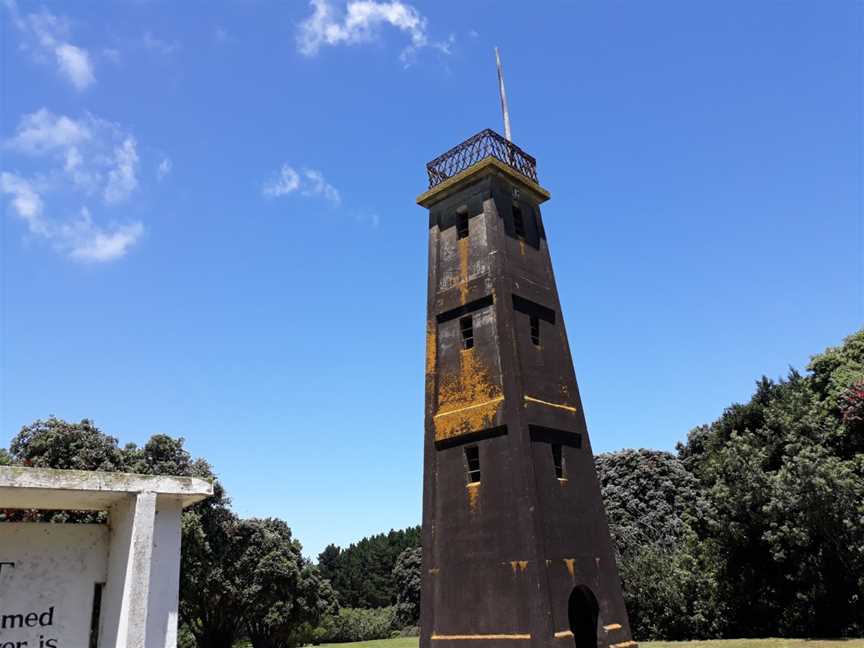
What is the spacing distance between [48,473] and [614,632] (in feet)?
48.8

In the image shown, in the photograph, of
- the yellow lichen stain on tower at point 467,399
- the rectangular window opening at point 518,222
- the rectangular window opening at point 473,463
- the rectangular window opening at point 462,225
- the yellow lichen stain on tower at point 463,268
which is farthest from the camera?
the rectangular window opening at point 462,225

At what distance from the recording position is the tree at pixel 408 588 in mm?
59438

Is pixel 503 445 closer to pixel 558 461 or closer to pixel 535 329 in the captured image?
pixel 558 461

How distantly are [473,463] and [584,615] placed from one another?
5443 mm

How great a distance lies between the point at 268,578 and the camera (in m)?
35.9

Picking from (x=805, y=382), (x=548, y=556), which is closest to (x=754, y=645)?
(x=548, y=556)

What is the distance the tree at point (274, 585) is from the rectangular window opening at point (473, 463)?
70.4 ft

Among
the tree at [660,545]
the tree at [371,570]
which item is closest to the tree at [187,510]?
the tree at [660,545]

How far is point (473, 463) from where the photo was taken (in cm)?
1858

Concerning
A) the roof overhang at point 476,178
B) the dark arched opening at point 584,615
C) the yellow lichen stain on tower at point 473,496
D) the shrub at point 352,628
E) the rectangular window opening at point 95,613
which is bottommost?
the shrub at point 352,628

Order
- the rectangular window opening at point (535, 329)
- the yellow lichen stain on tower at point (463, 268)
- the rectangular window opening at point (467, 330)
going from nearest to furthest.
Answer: the rectangular window opening at point (467, 330), the rectangular window opening at point (535, 329), the yellow lichen stain on tower at point (463, 268)

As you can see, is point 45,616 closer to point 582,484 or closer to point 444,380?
point 444,380

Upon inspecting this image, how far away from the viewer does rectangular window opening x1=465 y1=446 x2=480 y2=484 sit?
1835 centimetres

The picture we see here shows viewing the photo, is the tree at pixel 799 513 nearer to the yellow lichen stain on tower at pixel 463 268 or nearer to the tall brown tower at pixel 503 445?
the tall brown tower at pixel 503 445
